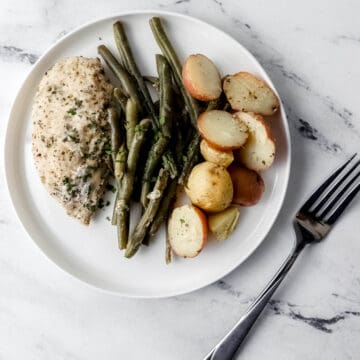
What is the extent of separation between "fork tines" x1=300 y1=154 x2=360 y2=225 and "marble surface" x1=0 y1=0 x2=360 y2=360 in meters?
0.06

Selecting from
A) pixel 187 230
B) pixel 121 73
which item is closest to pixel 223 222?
pixel 187 230

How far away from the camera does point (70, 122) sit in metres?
2.75

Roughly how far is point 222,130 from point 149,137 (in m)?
0.38

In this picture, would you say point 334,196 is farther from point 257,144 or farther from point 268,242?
point 257,144

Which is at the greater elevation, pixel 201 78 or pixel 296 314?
pixel 201 78

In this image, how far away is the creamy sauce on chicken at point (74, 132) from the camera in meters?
2.75

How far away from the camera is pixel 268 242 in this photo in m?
2.93

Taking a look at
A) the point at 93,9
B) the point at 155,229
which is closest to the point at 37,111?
the point at 93,9

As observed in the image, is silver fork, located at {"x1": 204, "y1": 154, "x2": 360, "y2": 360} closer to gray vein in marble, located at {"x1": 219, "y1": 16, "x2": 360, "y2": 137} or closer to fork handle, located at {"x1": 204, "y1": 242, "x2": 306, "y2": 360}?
fork handle, located at {"x1": 204, "y1": 242, "x2": 306, "y2": 360}

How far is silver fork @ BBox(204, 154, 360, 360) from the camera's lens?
9.36 feet

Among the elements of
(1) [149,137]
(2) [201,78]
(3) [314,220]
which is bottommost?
(3) [314,220]

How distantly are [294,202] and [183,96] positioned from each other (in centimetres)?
80

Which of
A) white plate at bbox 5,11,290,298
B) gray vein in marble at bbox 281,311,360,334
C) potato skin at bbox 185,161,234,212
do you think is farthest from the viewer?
gray vein in marble at bbox 281,311,360,334

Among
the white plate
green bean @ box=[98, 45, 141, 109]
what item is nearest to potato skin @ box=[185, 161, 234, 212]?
the white plate
